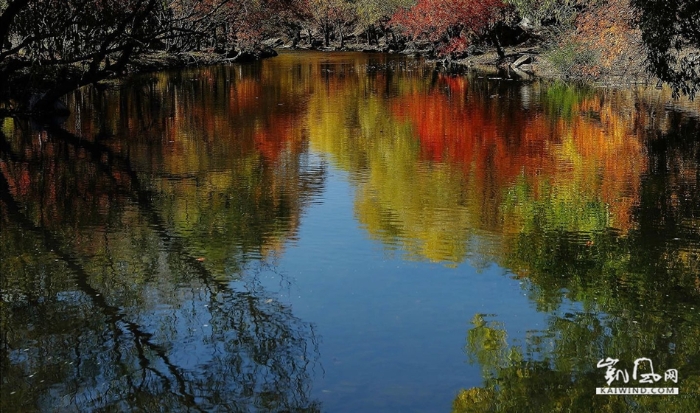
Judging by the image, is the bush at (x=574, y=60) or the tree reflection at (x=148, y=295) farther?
the bush at (x=574, y=60)

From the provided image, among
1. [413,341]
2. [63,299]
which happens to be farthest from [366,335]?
[63,299]

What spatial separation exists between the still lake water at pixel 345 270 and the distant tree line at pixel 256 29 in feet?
7.10

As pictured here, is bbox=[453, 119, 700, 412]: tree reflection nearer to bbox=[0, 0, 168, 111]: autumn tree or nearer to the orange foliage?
the orange foliage

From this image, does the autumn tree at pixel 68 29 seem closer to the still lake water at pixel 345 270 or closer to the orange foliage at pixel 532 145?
the still lake water at pixel 345 270

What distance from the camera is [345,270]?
10.8 metres

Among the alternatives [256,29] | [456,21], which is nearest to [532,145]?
[456,21]

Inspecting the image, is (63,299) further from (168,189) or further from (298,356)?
(168,189)

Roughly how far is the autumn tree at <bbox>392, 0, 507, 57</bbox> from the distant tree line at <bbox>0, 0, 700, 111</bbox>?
0.08 m

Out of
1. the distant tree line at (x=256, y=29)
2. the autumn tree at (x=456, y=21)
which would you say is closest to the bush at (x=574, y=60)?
the distant tree line at (x=256, y=29)

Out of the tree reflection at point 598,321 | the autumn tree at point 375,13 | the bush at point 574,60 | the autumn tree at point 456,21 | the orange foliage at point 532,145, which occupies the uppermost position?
the autumn tree at point 375,13

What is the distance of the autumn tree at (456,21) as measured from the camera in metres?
54.5

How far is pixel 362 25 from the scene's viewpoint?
290ft

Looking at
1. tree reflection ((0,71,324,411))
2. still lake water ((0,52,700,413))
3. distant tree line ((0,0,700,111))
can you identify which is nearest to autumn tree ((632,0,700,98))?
distant tree line ((0,0,700,111))

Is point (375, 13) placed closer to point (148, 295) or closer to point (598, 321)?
point (148, 295)
